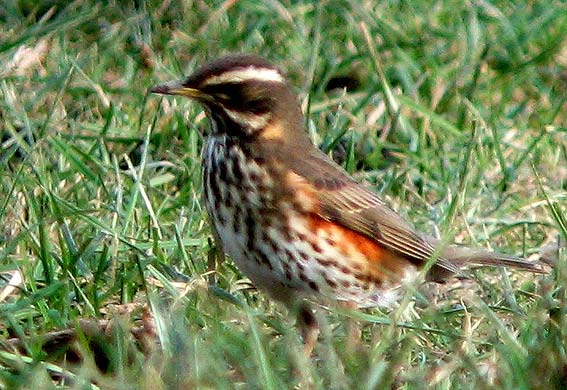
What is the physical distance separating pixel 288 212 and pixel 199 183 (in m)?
1.21

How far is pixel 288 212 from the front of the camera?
6.16 meters

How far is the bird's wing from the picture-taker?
642cm

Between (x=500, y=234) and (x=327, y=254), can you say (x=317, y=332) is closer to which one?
(x=327, y=254)

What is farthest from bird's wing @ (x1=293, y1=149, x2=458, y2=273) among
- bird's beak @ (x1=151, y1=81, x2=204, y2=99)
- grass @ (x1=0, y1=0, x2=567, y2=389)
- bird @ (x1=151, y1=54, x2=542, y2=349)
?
bird's beak @ (x1=151, y1=81, x2=204, y2=99)

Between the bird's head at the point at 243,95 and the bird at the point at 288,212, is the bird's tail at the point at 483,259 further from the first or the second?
the bird's head at the point at 243,95

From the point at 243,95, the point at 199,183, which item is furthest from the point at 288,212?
the point at 199,183

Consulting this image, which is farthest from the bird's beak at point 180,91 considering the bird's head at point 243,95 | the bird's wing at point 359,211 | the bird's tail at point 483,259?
the bird's tail at point 483,259

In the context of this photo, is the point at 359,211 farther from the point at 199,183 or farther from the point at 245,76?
the point at 199,183

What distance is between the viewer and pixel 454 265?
21.8 feet

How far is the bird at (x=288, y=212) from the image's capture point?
19.9ft

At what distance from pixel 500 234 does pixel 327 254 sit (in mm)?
1293

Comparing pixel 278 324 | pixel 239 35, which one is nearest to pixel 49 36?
pixel 239 35

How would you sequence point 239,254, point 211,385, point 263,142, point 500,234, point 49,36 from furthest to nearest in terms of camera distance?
point 49,36, point 500,234, point 263,142, point 239,254, point 211,385

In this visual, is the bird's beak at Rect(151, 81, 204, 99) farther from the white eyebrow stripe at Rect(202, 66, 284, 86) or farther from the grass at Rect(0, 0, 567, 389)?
the grass at Rect(0, 0, 567, 389)
